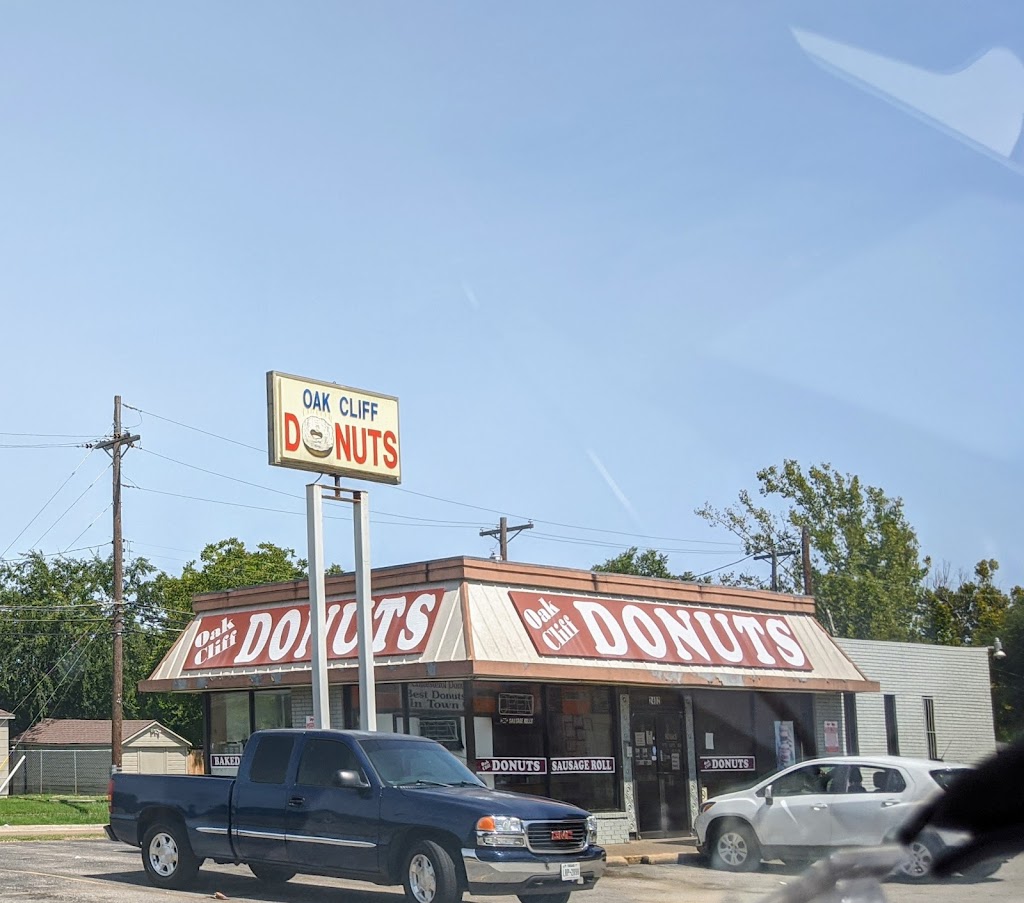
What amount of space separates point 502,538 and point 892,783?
35959mm

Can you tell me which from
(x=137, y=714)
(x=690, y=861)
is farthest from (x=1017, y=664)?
(x=137, y=714)

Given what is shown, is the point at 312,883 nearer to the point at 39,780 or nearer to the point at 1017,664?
the point at 1017,664

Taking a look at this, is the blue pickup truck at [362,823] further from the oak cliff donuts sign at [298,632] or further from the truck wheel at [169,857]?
the oak cliff donuts sign at [298,632]

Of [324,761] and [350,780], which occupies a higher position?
[324,761]

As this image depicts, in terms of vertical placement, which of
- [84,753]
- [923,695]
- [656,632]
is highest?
[656,632]

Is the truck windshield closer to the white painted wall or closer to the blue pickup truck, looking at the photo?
the blue pickup truck

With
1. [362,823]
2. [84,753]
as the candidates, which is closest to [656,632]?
[362,823]

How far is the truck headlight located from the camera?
12.6m

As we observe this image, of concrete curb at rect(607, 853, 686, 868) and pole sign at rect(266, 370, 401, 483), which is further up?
pole sign at rect(266, 370, 401, 483)

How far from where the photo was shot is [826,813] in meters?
5.60

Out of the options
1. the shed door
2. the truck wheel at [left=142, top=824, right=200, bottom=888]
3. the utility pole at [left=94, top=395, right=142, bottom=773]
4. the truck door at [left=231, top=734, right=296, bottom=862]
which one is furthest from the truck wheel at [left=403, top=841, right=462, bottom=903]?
the shed door

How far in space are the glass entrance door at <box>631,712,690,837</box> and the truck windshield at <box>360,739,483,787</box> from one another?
30.4 feet

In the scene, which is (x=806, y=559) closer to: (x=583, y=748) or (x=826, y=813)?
(x=583, y=748)

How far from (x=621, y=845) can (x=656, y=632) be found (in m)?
3.63
